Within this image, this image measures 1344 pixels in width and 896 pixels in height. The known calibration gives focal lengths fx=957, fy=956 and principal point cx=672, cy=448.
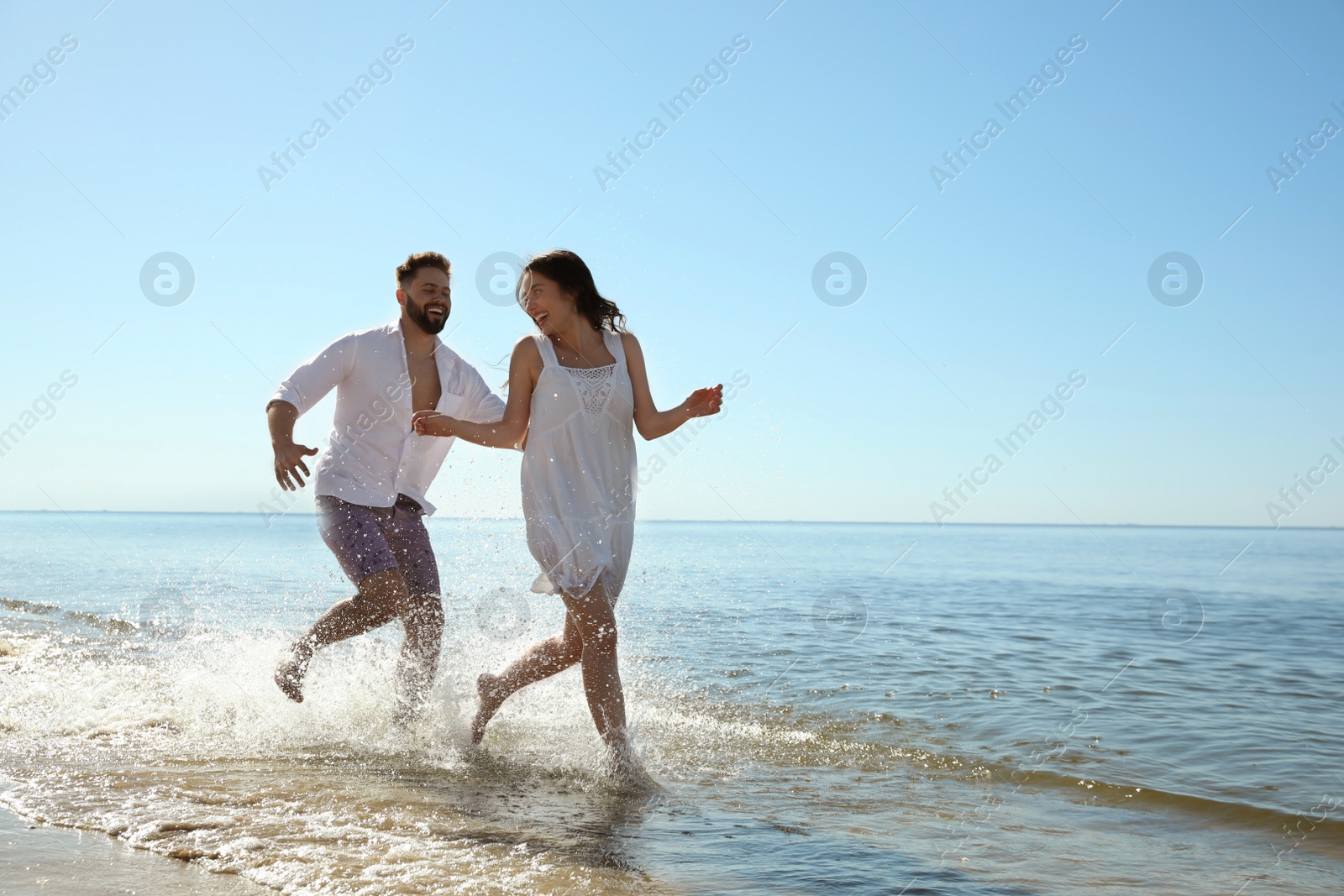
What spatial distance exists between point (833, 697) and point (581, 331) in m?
3.51

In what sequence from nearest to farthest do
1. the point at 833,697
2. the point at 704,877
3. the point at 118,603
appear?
the point at 704,877 → the point at 833,697 → the point at 118,603

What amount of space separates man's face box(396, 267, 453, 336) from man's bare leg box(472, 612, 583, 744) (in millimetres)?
1701

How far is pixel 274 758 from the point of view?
4223 mm

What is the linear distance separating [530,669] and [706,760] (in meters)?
1.09

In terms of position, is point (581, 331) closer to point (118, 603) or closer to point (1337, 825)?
point (1337, 825)

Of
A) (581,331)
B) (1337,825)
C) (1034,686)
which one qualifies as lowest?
(1337,825)

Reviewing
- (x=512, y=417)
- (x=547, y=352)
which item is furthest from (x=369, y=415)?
(x=547, y=352)

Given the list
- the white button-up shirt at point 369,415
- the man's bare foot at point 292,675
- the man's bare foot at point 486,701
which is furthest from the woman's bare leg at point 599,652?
the man's bare foot at point 292,675

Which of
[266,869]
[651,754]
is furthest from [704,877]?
[651,754]

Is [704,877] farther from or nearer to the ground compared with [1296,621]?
nearer to the ground

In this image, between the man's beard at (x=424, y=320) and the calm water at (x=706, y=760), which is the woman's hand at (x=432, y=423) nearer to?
the man's beard at (x=424, y=320)

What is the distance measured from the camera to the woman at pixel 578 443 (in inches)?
160

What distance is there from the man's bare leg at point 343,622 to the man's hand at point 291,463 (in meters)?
0.60

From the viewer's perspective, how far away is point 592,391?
4.16 metres
